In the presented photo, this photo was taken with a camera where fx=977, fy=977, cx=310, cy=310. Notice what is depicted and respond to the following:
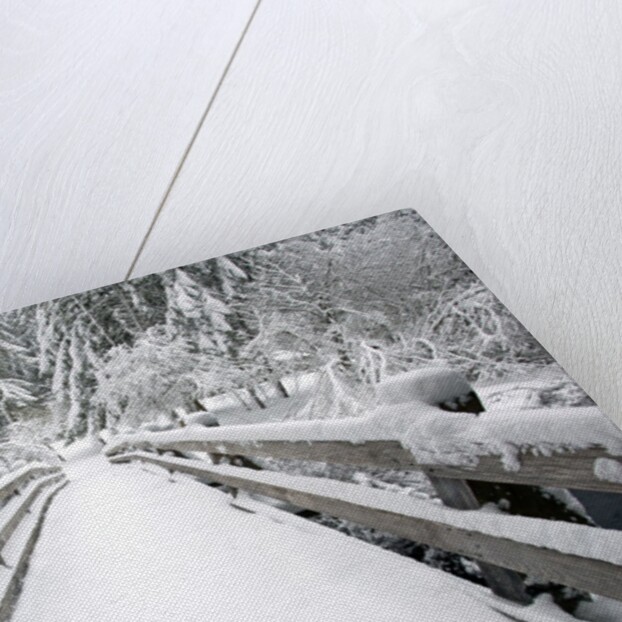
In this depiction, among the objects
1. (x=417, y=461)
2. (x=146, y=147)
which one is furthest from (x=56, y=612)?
Result: (x=146, y=147)

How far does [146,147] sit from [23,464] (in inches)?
11.9

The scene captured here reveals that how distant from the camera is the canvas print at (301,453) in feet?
1.67

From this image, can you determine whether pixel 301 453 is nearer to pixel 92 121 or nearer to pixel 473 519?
pixel 473 519

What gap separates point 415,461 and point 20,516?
0.22 meters

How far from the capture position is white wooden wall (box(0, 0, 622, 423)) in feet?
2.27

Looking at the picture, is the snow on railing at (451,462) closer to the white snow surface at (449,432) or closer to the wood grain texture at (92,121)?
the white snow surface at (449,432)

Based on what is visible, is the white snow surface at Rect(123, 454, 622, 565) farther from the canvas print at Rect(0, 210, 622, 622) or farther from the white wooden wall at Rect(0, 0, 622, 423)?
the white wooden wall at Rect(0, 0, 622, 423)

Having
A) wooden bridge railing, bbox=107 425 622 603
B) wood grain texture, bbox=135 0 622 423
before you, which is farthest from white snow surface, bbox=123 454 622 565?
wood grain texture, bbox=135 0 622 423

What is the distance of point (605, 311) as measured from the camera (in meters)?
0.65

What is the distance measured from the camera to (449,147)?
2.47 feet

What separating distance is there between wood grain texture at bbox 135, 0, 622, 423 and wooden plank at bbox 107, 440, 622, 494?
89 mm

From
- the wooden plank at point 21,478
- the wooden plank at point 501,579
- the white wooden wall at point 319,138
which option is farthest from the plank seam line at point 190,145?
the wooden plank at point 501,579

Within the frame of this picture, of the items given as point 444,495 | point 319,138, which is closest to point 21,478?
point 444,495

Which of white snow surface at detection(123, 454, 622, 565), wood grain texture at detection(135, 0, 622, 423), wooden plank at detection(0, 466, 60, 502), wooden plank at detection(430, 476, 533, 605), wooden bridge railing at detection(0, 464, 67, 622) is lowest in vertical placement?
wooden plank at detection(430, 476, 533, 605)
